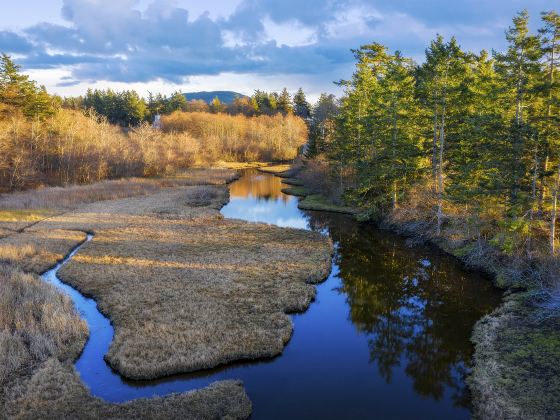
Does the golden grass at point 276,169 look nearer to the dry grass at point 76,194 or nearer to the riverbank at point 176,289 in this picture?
the dry grass at point 76,194

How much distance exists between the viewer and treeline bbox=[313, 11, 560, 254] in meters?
23.3

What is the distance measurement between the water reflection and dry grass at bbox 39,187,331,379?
1.99 m

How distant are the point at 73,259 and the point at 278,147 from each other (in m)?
89.7

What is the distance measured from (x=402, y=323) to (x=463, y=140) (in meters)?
18.0

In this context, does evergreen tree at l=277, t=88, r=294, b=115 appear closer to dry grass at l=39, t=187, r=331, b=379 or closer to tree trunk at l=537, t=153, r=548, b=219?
dry grass at l=39, t=187, r=331, b=379

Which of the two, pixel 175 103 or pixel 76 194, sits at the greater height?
pixel 175 103

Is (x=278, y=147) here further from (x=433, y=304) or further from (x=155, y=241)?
(x=433, y=304)

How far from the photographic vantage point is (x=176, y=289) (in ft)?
73.5

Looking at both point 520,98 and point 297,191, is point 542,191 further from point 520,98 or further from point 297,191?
point 297,191

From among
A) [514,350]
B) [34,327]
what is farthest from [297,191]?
[34,327]

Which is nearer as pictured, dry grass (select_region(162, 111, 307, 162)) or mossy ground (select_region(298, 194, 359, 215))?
mossy ground (select_region(298, 194, 359, 215))

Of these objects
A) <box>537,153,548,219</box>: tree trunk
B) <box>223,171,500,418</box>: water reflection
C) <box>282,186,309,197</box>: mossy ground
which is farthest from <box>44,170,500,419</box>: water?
<box>282,186,309,197</box>: mossy ground

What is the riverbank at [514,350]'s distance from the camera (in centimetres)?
1306

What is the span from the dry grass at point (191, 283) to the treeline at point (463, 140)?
10580 millimetres
